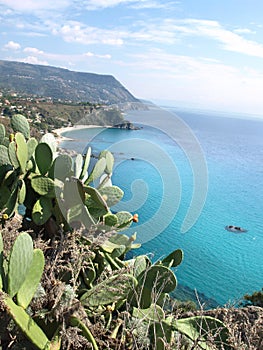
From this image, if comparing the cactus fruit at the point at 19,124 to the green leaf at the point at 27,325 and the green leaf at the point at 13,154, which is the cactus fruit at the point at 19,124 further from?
the green leaf at the point at 27,325

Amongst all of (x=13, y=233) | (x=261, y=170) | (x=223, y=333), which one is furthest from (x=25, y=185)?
(x=261, y=170)

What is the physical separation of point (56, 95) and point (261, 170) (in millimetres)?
46883

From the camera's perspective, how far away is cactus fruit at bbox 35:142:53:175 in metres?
1.41

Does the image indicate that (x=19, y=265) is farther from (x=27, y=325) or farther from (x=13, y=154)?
(x=13, y=154)

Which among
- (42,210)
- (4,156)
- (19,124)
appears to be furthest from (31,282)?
(19,124)

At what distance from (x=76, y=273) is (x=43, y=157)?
54 cm

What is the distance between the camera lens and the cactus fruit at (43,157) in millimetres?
1408

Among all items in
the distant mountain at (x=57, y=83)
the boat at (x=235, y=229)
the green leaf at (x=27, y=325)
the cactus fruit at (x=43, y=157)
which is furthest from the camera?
the distant mountain at (x=57, y=83)

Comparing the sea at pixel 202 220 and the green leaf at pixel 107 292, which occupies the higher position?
the green leaf at pixel 107 292

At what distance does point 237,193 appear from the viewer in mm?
26797

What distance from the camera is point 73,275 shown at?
3.21 ft

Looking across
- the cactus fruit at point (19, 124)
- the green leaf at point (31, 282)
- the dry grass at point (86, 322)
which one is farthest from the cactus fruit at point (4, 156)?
the green leaf at point (31, 282)

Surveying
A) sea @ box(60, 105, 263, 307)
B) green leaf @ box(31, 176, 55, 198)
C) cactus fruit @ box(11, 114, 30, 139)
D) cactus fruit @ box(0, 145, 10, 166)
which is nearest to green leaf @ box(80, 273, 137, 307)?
green leaf @ box(31, 176, 55, 198)

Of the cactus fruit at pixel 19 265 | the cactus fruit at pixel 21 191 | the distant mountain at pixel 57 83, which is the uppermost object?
the distant mountain at pixel 57 83
